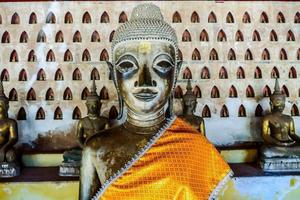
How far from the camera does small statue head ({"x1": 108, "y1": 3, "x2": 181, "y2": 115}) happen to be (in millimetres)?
2236

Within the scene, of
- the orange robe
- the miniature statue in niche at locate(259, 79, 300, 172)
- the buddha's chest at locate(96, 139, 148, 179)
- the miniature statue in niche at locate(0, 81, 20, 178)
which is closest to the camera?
the orange robe

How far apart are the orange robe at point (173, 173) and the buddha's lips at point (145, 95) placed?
20 cm

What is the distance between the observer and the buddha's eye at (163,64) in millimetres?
2268

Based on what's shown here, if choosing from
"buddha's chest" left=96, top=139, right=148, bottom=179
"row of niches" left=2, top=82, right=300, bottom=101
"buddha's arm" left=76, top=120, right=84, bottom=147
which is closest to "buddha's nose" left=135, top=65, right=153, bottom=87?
"buddha's chest" left=96, top=139, right=148, bottom=179

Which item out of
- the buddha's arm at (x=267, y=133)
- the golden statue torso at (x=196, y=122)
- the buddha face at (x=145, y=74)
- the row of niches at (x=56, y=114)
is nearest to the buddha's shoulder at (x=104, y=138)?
the buddha face at (x=145, y=74)

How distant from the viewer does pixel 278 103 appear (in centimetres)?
350

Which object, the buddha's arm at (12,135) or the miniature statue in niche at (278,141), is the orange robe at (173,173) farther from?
the buddha's arm at (12,135)

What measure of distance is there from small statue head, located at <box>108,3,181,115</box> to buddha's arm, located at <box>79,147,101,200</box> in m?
0.36

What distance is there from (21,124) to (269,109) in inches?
88.3

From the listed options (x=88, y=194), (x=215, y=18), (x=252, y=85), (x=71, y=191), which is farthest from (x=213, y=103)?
(x=88, y=194)

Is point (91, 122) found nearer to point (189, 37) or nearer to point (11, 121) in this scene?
point (11, 121)

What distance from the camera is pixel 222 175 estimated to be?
2.23m

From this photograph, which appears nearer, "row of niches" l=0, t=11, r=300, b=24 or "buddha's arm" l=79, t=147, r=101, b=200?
"buddha's arm" l=79, t=147, r=101, b=200

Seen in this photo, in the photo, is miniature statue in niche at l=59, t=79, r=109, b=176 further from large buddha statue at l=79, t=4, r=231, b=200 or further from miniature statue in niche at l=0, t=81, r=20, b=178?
large buddha statue at l=79, t=4, r=231, b=200
